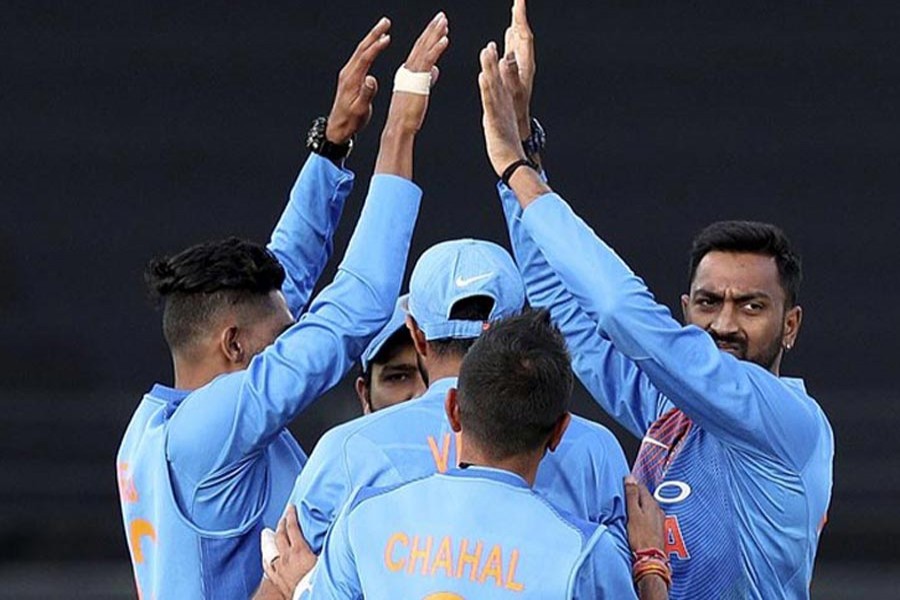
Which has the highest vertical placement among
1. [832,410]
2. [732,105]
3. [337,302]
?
[732,105]

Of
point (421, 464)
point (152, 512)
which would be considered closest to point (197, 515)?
point (152, 512)

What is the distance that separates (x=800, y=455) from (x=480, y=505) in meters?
0.79

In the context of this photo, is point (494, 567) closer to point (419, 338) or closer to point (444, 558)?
point (444, 558)

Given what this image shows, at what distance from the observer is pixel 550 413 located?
2.53 meters

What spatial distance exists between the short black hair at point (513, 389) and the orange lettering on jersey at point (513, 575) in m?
0.14

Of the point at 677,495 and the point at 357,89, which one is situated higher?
the point at 357,89

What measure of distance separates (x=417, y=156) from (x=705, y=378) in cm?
510

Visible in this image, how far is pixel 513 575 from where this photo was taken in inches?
97.6

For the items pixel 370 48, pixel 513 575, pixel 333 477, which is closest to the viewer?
pixel 513 575

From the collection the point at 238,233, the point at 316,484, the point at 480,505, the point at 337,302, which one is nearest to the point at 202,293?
the point at 337,302

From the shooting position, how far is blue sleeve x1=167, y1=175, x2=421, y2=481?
3035 millimetres

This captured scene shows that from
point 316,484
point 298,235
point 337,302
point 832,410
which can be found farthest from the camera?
point 832,410

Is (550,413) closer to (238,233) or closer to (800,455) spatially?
(800,455)

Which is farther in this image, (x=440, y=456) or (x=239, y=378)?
(x=239, y=378)
